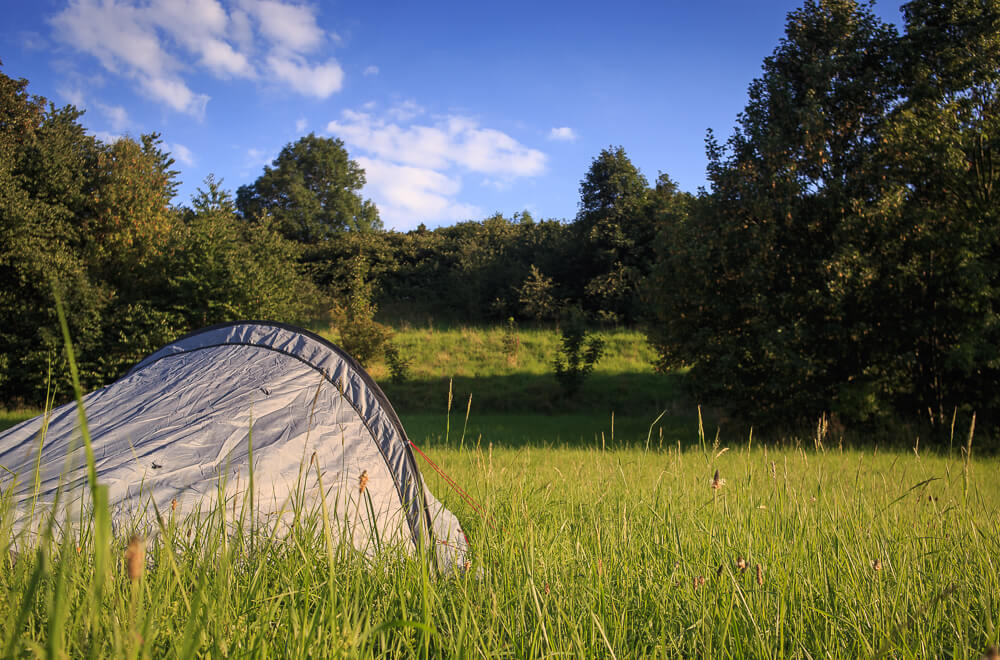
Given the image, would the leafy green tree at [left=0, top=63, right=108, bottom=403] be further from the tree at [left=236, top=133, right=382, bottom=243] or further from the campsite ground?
the tree at [left=236, top=133, right=382, bottom=243]

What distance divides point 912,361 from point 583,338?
931cm

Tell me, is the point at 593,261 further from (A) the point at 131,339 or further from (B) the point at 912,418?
(A) the point at 131,339

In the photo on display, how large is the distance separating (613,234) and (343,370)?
2353 cm

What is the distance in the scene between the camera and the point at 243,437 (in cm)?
356

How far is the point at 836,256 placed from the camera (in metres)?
9.70

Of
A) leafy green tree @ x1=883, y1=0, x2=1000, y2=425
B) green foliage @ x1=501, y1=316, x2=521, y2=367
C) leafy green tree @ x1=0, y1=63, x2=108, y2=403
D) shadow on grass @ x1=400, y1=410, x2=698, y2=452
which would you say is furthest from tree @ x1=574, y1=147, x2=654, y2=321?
leafy green tree @ x1=0, y1=63, x2=108, y2=403

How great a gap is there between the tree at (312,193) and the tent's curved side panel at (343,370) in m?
36.3

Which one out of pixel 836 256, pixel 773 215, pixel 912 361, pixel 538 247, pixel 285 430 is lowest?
pixel 285 430

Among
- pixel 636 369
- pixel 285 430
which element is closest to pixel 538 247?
pixel 636 369

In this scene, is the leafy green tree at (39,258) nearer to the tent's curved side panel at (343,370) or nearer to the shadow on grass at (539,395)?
the shadow on grass at (539,395)

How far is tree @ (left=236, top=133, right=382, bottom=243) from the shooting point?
132 ft

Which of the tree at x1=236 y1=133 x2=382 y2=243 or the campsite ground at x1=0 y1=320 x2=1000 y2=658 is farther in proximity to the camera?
the tree at x1=236 y1=133 x2=382 y2=243

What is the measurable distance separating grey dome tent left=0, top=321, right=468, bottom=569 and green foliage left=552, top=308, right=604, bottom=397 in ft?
43.2

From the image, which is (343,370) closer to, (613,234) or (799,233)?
(799,233)
